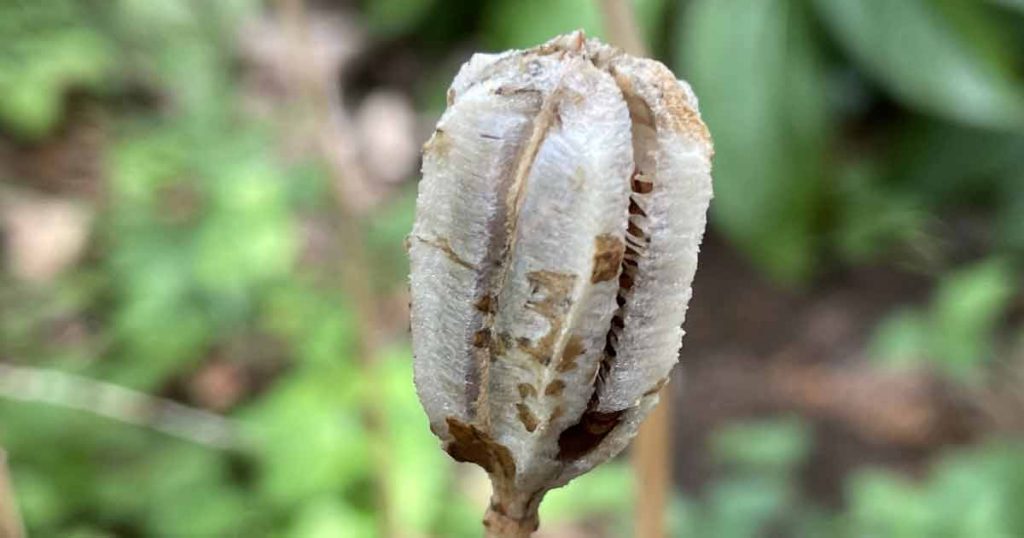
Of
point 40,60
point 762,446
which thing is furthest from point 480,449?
point 40,60

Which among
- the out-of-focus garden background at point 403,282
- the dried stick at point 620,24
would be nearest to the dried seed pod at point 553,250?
the dried stick at point 620,24

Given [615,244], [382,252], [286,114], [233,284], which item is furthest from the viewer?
[286,114]

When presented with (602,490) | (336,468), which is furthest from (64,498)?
(602,490)

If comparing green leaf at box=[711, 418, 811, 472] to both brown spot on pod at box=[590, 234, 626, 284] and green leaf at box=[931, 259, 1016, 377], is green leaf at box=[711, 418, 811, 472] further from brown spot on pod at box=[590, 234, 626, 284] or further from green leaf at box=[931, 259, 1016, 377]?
brown spot on pod at box=[590, 234, 626, 284]

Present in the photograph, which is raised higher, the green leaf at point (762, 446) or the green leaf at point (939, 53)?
the green leaf at point (939, 53)

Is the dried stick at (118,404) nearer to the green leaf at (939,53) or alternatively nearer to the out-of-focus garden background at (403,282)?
the out-of-focus garden background at (403,282)

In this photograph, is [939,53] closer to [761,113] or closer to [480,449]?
[761,113]

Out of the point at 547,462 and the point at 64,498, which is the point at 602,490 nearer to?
the point at 64,498
